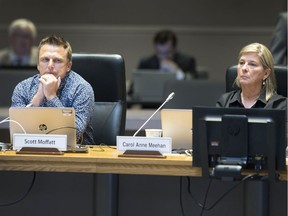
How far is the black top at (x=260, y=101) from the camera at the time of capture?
4.63m

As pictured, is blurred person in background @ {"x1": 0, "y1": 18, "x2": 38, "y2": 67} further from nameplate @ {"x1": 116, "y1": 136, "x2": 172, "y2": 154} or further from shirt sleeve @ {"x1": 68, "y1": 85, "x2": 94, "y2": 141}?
nameplate @ {"x1": 116, "y1": 136, "x2": 172, "y2": 154}

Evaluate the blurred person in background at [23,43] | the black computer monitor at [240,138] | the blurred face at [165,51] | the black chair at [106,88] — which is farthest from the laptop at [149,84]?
the black computer monitor at [240,138]

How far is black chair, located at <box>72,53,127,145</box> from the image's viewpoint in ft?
15.9

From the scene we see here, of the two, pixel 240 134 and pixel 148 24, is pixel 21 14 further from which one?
pixel 240 134

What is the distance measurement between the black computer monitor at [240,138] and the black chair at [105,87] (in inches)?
44.3

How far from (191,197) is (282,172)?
0.63 meters

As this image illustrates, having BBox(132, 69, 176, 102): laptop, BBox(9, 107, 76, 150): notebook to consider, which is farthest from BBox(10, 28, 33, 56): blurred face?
BBox(9, 107, 76, 150): notebook

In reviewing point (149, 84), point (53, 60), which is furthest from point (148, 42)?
point (53, 60)

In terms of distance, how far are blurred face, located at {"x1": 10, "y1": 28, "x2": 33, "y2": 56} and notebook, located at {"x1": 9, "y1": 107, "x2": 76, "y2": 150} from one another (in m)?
4.47

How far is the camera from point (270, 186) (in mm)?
4082

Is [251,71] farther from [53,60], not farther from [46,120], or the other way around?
[46,120]

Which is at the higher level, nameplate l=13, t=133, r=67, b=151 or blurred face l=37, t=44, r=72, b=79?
blurred face l=37, t=44, r=72, b=79

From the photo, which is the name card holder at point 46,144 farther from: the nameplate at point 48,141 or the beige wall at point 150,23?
the beige wall at point 150,23

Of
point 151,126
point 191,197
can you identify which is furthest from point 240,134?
point 151,126
